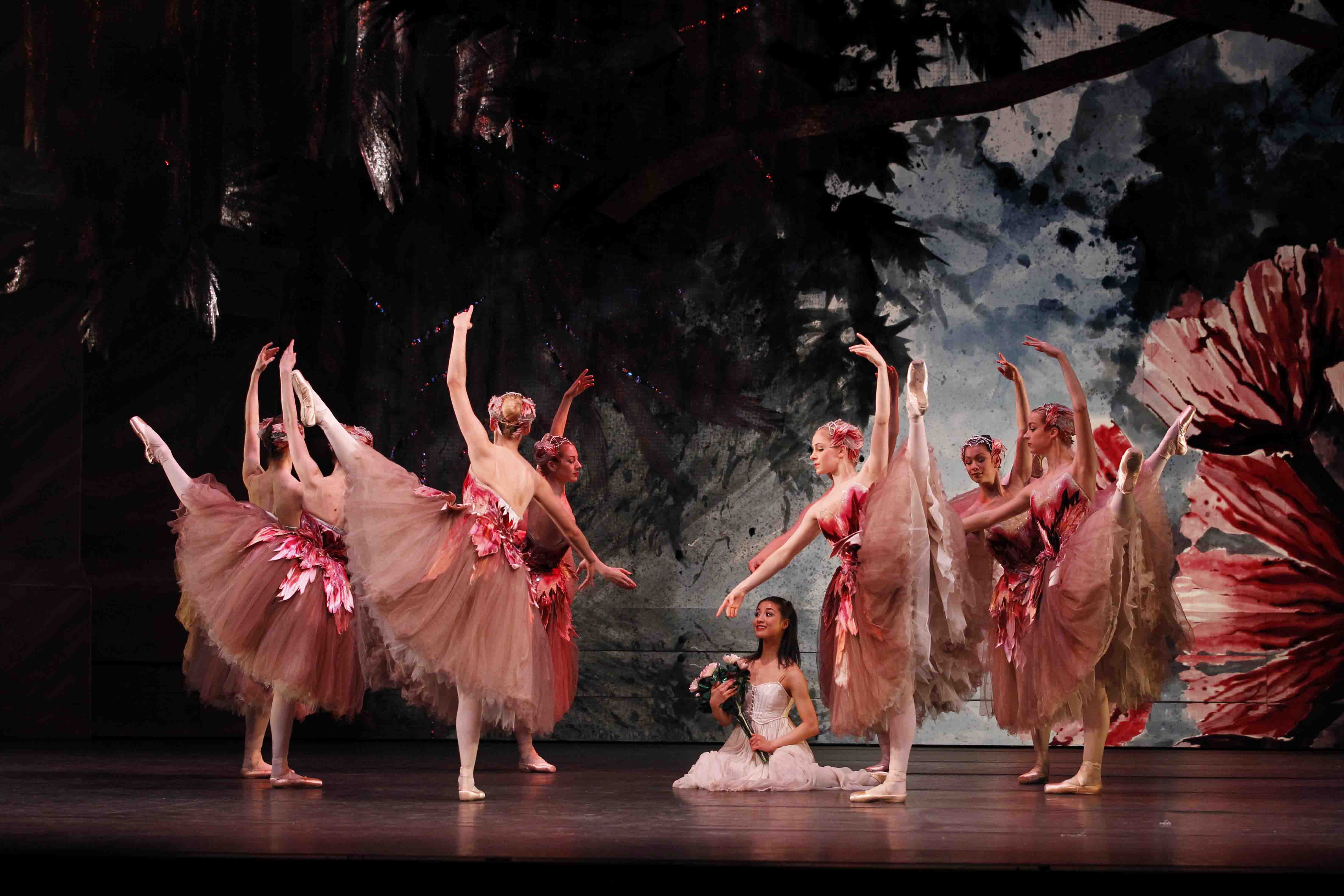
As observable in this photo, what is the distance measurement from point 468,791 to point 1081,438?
264 cm

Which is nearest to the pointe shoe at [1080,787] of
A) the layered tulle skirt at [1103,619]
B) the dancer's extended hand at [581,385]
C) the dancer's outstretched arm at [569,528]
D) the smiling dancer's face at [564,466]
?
the layered tulle skirt at [1103,619]

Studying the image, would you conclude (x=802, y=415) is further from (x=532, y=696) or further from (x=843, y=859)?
(x=843, y=859)

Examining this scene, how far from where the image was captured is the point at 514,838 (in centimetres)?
379

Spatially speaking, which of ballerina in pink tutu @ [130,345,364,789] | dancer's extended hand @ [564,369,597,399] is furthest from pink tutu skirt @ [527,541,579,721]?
ballerina in pink tutu @ [130,345,364,789]

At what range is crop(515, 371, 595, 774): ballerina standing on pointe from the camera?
675 cm

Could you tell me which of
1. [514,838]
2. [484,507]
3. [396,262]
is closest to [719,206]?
[396,262]

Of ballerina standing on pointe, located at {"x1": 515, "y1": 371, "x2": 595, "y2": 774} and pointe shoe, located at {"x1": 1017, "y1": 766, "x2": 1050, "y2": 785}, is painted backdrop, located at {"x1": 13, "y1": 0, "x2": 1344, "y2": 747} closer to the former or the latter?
ballerina standing on pointe, located at {"x1": 515, "y1": 371, "x2": 595, "y2": 774}

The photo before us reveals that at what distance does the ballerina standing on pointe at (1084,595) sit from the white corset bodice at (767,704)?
904mm

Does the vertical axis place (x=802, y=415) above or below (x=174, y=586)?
above

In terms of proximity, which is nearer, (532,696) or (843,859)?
(843,859)

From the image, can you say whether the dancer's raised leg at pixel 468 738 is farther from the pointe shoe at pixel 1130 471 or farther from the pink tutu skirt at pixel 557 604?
the pointe shoe at pixel 1130 471

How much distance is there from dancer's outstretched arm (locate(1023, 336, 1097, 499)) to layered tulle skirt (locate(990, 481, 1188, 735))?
91 millimetres

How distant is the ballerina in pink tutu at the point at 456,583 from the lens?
488cm

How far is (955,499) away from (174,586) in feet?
16.2
